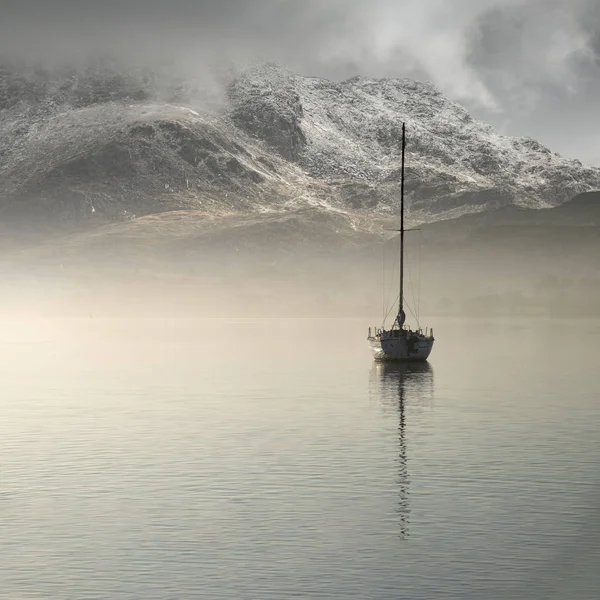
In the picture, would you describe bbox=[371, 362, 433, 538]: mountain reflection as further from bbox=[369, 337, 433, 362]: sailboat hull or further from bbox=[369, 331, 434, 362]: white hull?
bbox=[369, 331, 434, 362]: white hull

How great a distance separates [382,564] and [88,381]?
120 meters

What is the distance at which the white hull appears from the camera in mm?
168625

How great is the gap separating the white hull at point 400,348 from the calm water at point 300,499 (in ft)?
141

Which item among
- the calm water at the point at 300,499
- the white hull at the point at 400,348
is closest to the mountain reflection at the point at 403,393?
the calm water at the point at 300,499

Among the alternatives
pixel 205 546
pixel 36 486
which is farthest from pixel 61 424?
pixel 205 546

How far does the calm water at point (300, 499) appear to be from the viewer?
44.2 metres

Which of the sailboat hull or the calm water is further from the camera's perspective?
the sailboat hull

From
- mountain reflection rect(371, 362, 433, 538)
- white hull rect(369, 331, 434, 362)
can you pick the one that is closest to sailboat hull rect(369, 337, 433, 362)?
white hull rect(369, 331, 434, 362)

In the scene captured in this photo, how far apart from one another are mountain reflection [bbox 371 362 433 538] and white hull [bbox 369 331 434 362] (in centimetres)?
208

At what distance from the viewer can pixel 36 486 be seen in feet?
215

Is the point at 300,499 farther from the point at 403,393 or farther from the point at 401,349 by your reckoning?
the point at 401,349

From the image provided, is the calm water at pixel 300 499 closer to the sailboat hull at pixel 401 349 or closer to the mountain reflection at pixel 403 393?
the mountain reflection at pixel 403 393

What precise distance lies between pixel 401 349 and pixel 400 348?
341mm

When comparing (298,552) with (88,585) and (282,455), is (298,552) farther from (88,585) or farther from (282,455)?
(282,455)
